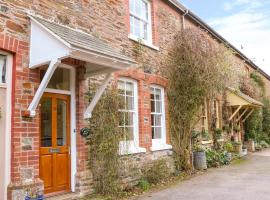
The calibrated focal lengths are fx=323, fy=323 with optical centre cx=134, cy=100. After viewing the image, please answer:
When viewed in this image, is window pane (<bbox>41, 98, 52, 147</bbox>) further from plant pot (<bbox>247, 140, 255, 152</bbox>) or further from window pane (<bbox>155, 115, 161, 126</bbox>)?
plant pot (<bbox>247, 140, 255, 152</bbox>)

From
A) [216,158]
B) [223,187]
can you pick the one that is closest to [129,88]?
[223,187]

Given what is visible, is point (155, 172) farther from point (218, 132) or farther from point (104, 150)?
point (218, 132)

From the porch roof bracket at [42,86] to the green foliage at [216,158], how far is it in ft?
29.2

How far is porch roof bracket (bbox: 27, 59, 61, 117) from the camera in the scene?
21.0 ft

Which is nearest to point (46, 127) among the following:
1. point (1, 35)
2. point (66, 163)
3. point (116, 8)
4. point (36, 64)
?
point (66, 163)

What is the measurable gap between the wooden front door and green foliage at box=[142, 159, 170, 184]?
117 inches

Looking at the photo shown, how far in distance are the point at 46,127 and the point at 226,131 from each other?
12.9 meters

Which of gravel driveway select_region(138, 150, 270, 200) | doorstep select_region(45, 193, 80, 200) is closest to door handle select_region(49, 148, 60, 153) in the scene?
doorstep select_region(45, 193, 80, 200)

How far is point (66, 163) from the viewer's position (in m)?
7.73

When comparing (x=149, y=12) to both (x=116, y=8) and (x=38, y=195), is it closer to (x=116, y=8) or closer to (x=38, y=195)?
(x=116, y=8)

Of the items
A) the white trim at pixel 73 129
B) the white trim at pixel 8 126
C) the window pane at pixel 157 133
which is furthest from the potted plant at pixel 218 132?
the white trim at pixel 8 126

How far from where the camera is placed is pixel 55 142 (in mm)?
7523

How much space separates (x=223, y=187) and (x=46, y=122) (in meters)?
5.25

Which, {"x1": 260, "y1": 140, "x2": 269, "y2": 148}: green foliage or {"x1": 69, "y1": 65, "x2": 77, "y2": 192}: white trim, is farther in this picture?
{"x1": 260, "y1": 140, "x2": 269, "y2": 148}: green foliage
